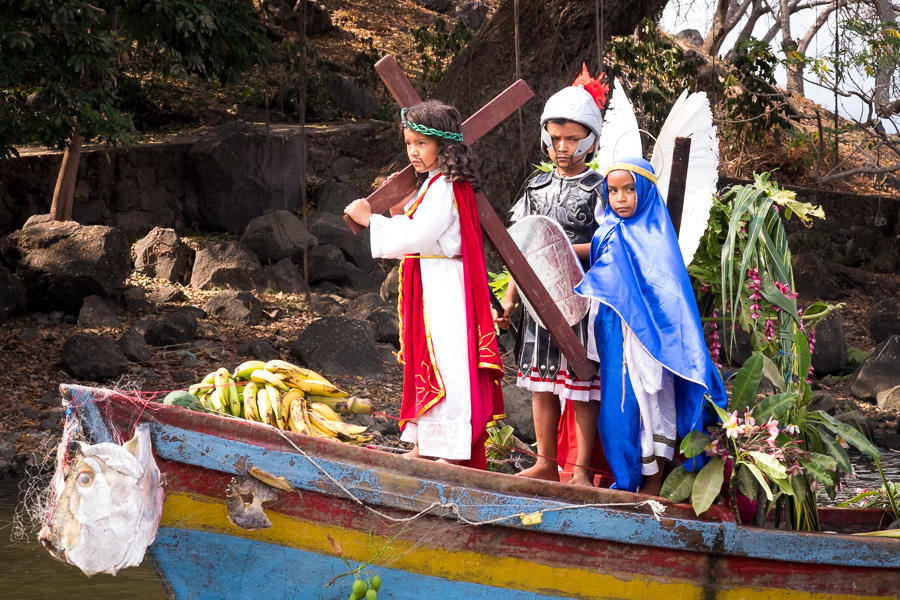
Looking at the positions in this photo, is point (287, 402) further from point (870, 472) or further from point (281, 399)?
point (870, 472)

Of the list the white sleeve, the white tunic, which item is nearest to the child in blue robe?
the white tunic

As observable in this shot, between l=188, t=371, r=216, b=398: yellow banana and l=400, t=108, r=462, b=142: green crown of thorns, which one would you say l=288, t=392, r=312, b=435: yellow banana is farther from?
l=400, t=108, r=462, b=142: green crown of thorns

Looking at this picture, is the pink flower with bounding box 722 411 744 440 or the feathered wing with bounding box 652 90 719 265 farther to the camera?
the feathered wing with bounding box 652 90 719 265

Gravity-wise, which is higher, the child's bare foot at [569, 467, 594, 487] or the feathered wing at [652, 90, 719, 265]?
the feathered wing at [652, 90, 719, 265]

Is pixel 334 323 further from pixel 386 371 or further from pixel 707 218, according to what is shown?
pixel 707 218

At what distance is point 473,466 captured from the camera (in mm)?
3984

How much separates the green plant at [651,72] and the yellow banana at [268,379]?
9.67 meters

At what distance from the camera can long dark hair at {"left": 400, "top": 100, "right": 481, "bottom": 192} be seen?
3689 millimetres

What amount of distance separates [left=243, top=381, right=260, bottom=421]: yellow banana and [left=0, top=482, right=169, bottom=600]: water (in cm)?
159

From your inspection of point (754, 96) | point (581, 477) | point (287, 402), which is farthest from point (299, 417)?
point (754, 96)

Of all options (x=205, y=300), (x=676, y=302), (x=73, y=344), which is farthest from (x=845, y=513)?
(x=205, y=300)

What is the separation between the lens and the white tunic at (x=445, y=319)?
3.71m

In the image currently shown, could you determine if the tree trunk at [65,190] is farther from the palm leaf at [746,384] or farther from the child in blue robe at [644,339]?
the palm leaf at [746,384]

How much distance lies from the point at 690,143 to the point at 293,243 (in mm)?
8330
